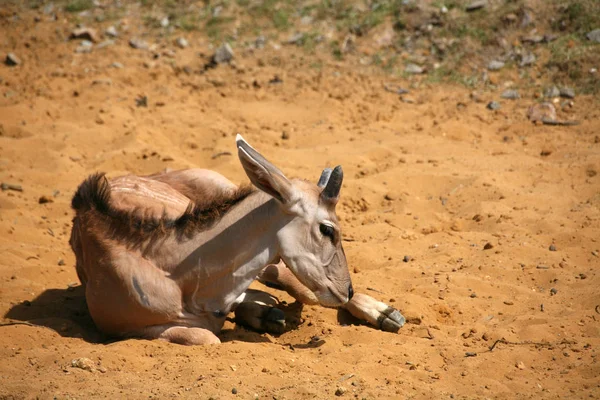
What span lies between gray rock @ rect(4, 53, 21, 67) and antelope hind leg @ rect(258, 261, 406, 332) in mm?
7862

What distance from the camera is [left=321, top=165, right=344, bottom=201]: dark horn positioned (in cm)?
567


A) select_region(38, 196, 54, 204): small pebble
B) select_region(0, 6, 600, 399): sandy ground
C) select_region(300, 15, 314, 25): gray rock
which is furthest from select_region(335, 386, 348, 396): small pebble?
select_region(300, 15, 314, 25): gray rock

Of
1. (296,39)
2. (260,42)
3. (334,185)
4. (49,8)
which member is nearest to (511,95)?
(296,39)

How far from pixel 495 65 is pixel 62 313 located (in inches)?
295

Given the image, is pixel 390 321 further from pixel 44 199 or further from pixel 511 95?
pixel 511 95

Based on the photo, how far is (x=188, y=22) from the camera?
13422 millimetres

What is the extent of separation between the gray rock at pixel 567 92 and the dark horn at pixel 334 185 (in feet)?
19.5

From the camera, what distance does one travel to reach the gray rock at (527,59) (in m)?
11.1

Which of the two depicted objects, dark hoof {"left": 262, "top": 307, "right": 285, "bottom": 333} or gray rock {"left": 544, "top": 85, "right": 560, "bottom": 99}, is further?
gray rock {"left": 544, "top": 85, "right": 560, "bottom": 99}

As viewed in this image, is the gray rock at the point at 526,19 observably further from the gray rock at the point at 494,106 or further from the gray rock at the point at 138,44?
the gray rock at the point at 138,44

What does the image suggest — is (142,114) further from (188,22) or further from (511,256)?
(511,256)

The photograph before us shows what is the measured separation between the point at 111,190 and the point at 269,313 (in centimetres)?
173

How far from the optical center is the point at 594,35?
1110 centimetres

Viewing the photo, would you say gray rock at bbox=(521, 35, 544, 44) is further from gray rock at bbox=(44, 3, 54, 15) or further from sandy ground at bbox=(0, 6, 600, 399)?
gray rock at bbox=(44, 3, 54, 15)
